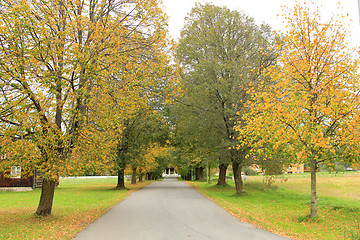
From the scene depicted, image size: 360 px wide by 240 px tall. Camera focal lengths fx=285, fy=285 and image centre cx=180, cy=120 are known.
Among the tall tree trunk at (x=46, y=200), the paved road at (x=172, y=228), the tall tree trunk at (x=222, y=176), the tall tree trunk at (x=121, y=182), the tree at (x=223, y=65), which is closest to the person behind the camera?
the paved road at (x=172, y=228)

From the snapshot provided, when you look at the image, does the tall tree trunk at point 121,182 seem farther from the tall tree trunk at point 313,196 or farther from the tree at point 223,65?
the tall tree trunk at point 313,196

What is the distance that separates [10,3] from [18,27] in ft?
3.71

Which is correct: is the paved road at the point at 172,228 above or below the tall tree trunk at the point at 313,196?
below

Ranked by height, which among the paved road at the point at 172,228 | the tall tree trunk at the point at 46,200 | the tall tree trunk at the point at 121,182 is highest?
the tall tree trunk at the point at 46,200

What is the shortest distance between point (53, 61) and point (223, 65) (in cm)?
1141

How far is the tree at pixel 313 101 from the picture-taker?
9922 mm

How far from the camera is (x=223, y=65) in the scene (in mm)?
18812

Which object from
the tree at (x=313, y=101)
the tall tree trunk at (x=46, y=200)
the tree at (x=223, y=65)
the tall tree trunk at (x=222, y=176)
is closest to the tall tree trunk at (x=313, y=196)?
the tree at (x=313, y=101)

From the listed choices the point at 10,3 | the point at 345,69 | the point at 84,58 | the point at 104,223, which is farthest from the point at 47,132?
the point at 345,69

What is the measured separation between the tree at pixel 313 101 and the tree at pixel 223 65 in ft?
21.8

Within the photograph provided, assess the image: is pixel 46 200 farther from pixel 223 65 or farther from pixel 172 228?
pixel 223 65

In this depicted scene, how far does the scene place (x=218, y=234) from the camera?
27.0 feet

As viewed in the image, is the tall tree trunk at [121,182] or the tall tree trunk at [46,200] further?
the tall tree trunk at [121,182]

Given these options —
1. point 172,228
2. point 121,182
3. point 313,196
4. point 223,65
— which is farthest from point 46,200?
point 121,182
